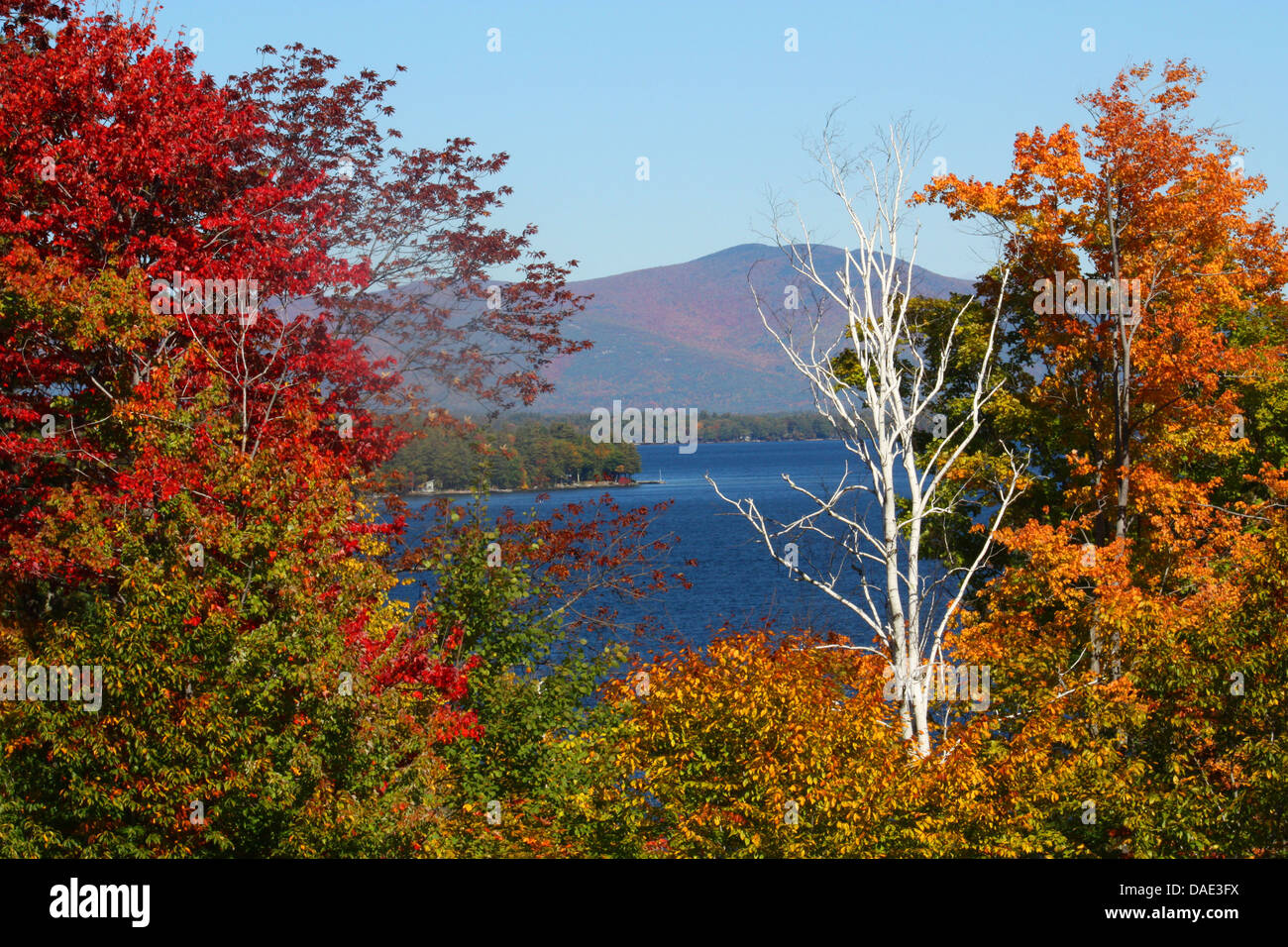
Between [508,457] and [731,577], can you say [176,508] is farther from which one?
[731,577]

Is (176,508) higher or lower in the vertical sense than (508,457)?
lower

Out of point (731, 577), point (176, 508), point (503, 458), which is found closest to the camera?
point (176, 508)

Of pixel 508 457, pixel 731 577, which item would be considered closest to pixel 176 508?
pixel 508 457

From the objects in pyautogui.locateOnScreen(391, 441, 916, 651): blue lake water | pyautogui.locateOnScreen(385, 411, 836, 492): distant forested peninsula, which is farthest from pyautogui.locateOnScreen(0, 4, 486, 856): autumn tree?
pyautogui.locateOnScreen(391, 441, 916, 651): blue lake water

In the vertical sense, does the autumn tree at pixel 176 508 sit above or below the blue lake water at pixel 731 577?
above

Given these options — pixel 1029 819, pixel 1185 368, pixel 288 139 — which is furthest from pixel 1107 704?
pixel 288 139

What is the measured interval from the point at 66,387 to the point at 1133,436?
20607mm

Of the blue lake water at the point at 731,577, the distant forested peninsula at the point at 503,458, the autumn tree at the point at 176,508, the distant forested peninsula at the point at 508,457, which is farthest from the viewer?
the blue lake water at the point at 731,577

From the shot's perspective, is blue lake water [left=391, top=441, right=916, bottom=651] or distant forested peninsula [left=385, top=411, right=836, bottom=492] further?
blue lake water [left=391, top=441, right=916, bottom=651]

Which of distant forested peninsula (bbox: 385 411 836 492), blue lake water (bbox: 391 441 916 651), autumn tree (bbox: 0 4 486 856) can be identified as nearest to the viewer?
autumn tree (bbox: 0 4 486 856)

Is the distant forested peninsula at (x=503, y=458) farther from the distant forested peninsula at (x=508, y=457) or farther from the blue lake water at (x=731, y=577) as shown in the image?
the blue lake water at (x=731, y=577)

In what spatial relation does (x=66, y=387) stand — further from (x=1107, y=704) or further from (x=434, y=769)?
(x=1107, y=704)

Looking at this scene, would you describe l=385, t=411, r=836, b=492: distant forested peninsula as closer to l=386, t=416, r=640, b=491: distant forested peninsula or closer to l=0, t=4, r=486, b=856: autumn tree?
l=386, t=416, r=640, b=491: distant forested peninsula

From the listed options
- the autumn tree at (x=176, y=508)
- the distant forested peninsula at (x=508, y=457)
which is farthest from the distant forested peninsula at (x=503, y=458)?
the autumn tree at (x=176, y=508)
